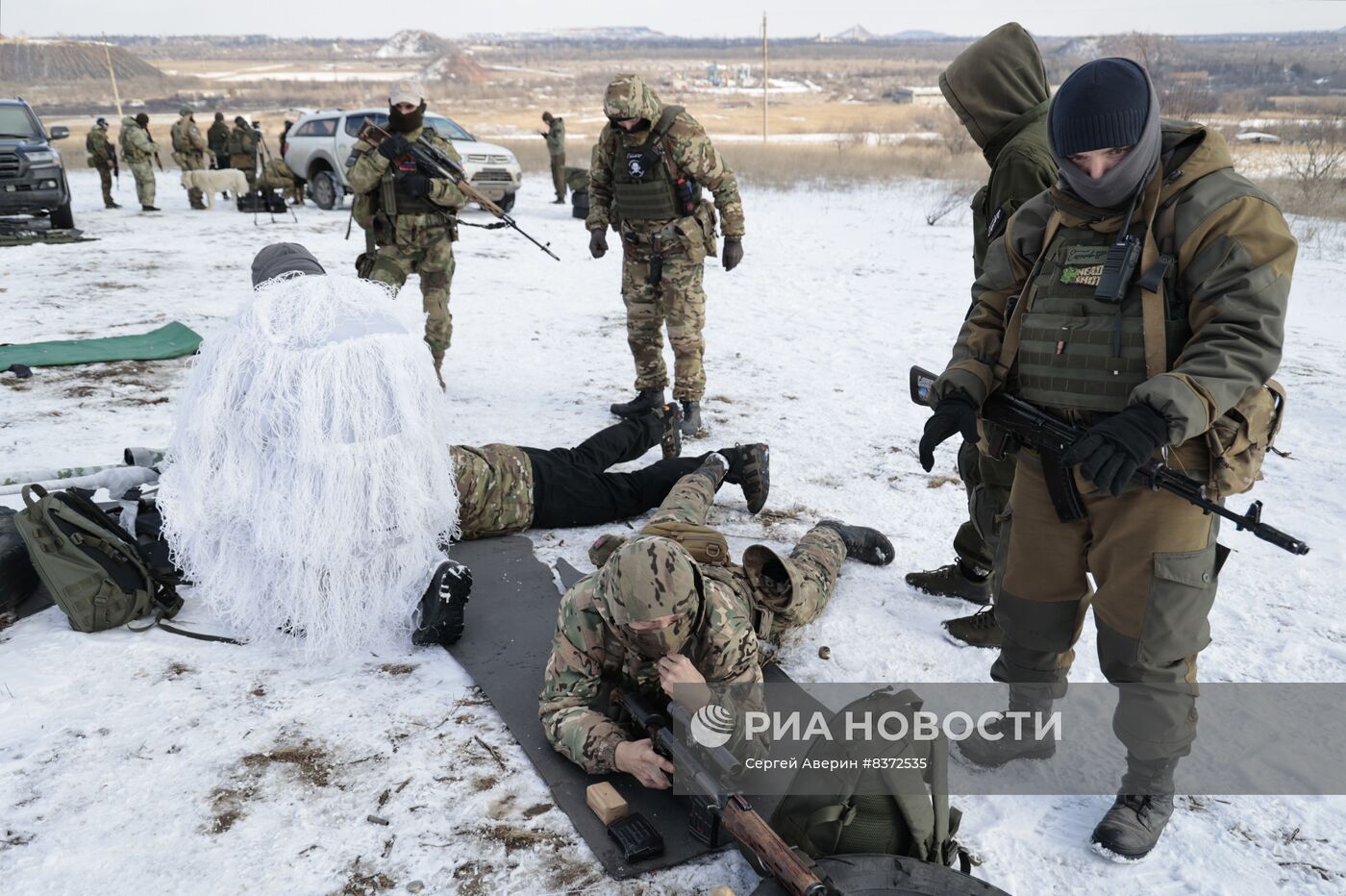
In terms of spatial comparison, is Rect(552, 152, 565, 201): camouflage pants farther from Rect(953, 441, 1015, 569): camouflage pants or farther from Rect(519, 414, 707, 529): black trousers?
Rect(953, 441, 1015, 569): camouflage pants

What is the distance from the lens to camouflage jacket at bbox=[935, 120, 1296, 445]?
2.04 m

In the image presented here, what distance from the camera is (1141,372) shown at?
224 centimetres

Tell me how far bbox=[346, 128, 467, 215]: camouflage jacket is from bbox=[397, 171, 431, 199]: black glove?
0.04 m

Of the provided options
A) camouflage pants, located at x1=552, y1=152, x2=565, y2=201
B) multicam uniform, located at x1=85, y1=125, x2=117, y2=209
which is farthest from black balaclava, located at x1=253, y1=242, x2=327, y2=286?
multicam uniform, located at x1=85, y1=125, x2=117, y2=209

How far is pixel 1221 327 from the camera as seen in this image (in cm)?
207

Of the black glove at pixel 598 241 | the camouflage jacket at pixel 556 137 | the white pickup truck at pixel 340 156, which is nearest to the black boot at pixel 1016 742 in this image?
the black glove at pixel 598 241

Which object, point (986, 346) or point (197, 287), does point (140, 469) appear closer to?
point (986, 346)

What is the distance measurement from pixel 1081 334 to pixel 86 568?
3383mm

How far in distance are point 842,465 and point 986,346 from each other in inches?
99.0

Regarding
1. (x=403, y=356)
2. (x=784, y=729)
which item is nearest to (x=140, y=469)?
(x=403, y=356)

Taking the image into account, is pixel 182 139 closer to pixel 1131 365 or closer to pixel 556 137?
pixel 556 137

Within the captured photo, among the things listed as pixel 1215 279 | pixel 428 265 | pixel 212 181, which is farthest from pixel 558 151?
pixel 1215 279

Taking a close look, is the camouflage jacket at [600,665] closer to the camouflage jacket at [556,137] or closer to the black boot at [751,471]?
the black boot at [751,471]

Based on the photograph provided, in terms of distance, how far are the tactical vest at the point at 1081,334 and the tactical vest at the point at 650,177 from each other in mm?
3050
